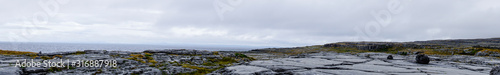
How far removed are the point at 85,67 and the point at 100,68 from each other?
3.08ft

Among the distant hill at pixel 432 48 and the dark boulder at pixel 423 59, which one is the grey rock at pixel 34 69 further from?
the distant hill at pixel 432 48

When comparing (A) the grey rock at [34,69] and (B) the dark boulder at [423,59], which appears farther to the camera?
(B) the dark boulder at [423,59]

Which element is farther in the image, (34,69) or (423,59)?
(423,59)

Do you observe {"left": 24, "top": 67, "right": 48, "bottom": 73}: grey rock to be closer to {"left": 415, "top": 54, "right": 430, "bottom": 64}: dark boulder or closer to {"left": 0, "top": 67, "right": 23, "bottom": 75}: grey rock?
{"left": 0, "top": 67, "right": 23, "bottom": 75}: grey rock

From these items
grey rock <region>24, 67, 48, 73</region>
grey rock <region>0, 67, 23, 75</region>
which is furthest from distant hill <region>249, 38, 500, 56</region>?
grey rock <region>0, 67, 23, 75</region>

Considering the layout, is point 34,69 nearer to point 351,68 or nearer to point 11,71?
point 11,71

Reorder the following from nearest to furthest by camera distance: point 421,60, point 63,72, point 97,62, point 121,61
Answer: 1. point 63,72
2. point 97,62
3. point 121,61
4. point 421,60

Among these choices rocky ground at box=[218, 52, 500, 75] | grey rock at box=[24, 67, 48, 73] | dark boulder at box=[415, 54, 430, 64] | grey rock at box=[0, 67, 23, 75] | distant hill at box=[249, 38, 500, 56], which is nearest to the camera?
grey rock at box=[0, 67, 23, 75]

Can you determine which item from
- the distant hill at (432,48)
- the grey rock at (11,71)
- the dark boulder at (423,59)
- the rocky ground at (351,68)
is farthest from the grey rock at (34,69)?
the distant hill at (432,48)

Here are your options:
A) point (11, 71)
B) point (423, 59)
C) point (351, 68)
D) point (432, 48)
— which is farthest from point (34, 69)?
point (432, 48)

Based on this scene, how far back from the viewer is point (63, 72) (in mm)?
13805

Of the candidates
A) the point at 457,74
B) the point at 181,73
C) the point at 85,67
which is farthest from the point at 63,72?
the point at 457,74

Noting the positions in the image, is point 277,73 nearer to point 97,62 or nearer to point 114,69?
point 114,69

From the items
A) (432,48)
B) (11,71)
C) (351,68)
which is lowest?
(432,48)
